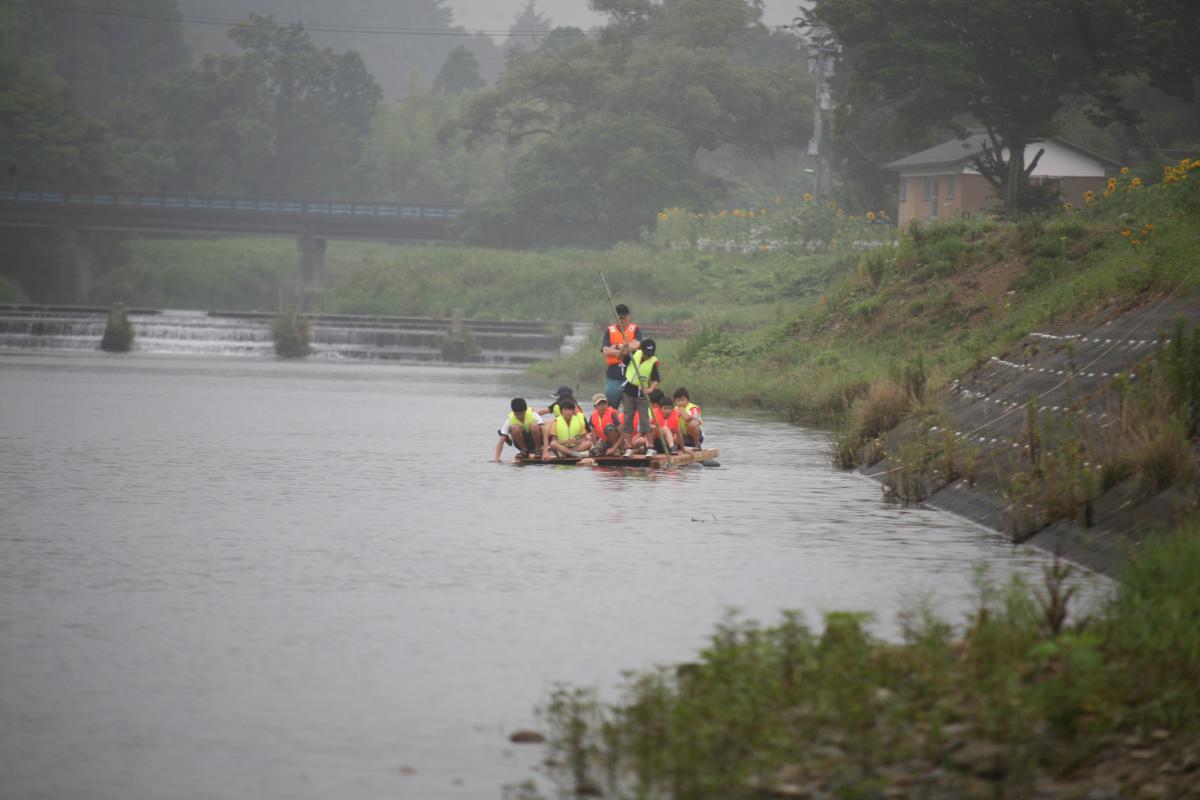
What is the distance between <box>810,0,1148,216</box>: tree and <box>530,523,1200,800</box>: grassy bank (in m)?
40.4

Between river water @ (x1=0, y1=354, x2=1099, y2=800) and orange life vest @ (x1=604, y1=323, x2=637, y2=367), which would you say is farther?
orange life vest @ (x1=604, y1=323, x2=637, y2=367)

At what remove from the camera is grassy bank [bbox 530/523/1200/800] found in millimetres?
9164

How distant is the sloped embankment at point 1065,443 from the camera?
1675cm

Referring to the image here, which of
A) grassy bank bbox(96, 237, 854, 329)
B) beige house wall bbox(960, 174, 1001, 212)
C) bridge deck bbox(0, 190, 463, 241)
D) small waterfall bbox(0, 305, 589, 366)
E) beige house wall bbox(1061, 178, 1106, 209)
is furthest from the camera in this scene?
bridge deck bbox(0, 190, 463, 241)

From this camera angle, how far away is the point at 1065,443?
19.1m

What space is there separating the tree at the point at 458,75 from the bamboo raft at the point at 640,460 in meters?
139

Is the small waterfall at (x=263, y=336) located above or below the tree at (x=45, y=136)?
below

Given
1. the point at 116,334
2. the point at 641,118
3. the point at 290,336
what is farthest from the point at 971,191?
the point at 116,334

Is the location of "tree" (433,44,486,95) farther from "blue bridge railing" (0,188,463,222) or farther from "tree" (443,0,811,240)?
"tree" (443,0,811,240)

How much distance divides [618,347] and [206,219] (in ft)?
255

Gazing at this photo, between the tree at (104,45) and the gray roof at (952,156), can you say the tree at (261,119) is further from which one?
the gray roof at (952,156)

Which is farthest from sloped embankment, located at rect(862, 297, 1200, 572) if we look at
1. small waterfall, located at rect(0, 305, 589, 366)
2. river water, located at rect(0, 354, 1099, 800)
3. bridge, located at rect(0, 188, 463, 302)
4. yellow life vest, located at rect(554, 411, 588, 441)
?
bridge, located at rect(0, 188, 463, 302)

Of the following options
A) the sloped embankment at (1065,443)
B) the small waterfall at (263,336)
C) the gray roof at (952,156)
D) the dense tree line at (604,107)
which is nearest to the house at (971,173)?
the gray roof at (952,156)

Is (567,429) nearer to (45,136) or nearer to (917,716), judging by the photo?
(917,716)
